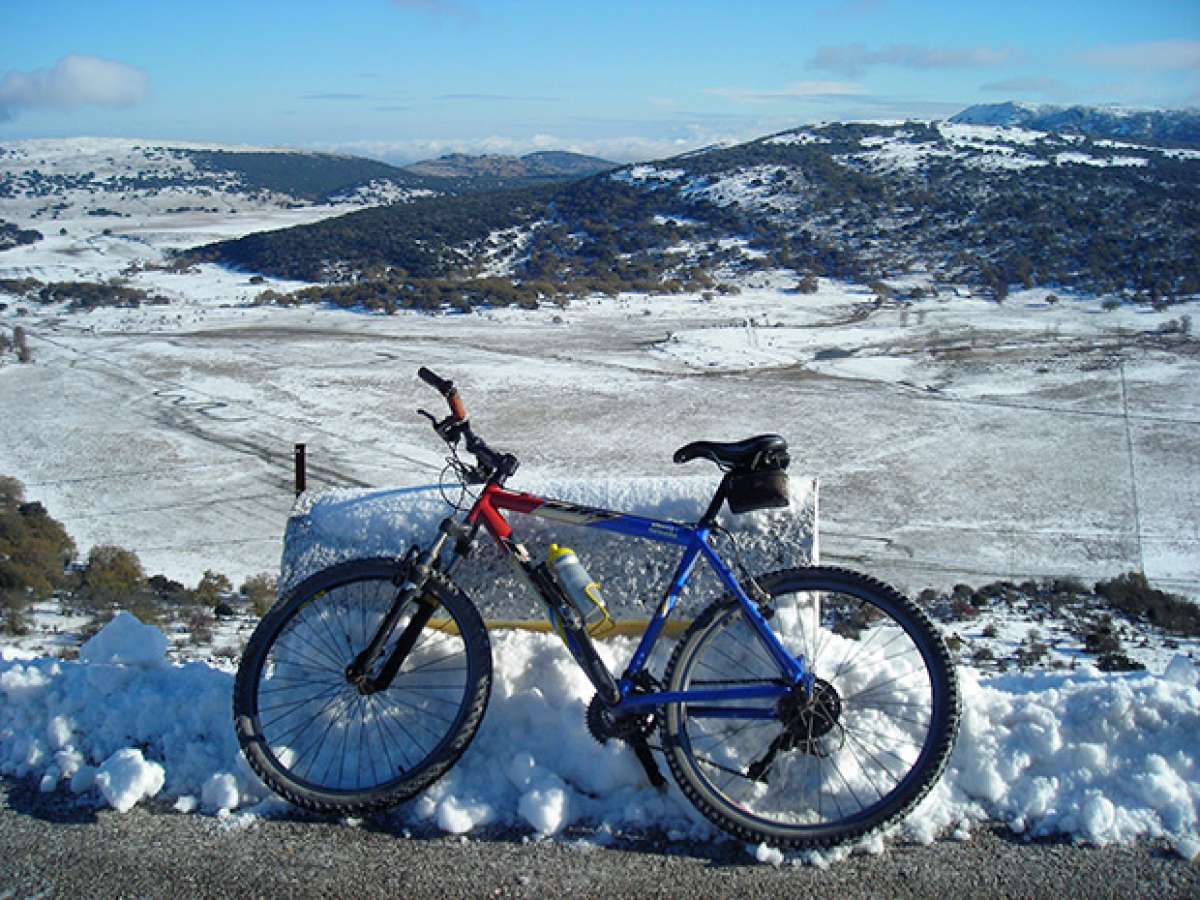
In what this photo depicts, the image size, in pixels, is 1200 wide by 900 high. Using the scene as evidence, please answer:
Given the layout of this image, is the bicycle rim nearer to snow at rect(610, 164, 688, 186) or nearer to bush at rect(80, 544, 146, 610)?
bush at rect(80, 544, 146, 610)

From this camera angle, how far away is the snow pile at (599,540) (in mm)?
3783

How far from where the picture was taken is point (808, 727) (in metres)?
3.16

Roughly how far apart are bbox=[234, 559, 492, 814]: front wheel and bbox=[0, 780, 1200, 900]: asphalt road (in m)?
0.19

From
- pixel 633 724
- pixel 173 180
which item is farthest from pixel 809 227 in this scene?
pixel 173 180

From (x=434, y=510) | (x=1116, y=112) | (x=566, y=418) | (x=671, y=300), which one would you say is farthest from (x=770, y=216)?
(x=1116, y=112)

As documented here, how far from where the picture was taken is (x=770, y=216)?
56500 millimetres

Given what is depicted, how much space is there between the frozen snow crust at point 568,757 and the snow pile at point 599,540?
0.66ft

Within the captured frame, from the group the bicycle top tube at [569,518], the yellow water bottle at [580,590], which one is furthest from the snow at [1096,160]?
the yellow water bottle at [580,590]

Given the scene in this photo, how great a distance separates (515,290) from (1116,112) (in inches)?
3820

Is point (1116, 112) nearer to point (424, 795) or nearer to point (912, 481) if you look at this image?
point (912, 481)

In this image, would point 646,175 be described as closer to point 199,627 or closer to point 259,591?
point 259,591

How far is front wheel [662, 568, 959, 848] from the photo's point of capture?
3.05 meters

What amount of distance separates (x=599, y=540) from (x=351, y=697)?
1.08 meters

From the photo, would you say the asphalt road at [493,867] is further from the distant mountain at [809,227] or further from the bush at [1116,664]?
the distant mountain at [809,227]
